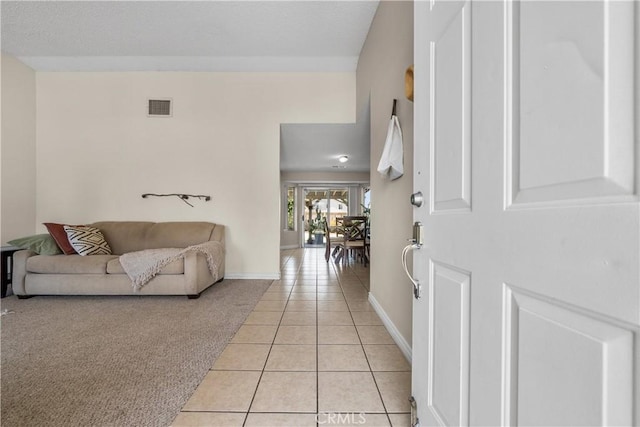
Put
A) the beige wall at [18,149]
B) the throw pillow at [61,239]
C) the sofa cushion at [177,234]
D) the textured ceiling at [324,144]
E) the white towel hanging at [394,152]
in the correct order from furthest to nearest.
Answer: the textured ceiling at [324,144] < the sofa cushion at [177,234] < the beige wall at [18,149] < the throw pillow at [61,239] < the white towel hanging at [394,152]

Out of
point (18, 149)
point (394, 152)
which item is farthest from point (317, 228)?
point (394, 152)

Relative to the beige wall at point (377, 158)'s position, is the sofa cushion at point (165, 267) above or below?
below

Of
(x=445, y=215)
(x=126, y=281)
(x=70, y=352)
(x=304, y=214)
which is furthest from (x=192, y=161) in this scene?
(x=304, y=214)

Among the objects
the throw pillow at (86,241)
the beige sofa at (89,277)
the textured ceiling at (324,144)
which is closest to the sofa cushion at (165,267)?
the beige sofa at (89,277)

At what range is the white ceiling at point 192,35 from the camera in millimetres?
2732

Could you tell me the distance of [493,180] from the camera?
26.2 inches

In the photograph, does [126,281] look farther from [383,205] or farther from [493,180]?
[493,180]

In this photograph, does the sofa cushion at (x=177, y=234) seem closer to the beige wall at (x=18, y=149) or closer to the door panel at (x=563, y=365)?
the beige wall at (x=18, y=149)

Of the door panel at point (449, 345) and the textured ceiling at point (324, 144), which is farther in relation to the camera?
the textured ceiling at point (324, 144)

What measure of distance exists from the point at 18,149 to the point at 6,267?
153cm

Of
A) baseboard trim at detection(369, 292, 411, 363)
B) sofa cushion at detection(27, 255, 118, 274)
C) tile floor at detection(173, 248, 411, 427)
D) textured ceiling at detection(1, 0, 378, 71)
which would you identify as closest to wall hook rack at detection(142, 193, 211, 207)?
sofa cushion at detection(27, 255, 118, 274)

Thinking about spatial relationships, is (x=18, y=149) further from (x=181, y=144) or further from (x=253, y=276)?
(x=253, y=276)

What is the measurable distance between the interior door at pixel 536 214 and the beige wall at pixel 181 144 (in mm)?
3171

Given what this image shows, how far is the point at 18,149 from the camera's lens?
3.52m
